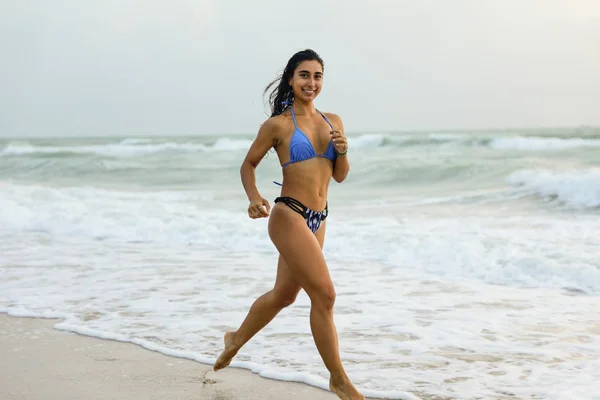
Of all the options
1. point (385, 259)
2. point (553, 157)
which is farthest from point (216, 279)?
point (553, 157)

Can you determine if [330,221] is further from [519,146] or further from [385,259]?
[519,146]

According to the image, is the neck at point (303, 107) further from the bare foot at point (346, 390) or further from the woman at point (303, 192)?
the bare foot at point (346, 390)

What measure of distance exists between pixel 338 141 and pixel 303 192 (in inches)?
12.7

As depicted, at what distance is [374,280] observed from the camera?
7.71m

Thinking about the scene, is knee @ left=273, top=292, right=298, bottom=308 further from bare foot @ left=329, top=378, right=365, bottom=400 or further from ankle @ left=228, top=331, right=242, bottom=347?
bare foot @ left=329, top=378, right=365, bottom=400

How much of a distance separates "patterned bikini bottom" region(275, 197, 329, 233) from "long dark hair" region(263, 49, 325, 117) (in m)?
0.51

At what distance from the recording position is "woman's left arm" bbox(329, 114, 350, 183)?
3.65 meters

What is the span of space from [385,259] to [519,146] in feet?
81.6

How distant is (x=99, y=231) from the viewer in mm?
12055

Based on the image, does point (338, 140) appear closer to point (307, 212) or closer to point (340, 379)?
point (307, 212)

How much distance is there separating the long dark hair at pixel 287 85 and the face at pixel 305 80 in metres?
0.03

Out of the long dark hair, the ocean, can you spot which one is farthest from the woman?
the ocean

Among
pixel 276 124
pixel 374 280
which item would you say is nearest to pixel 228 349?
pixel 276 124

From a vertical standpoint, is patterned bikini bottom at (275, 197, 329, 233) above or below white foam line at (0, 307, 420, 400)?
above
